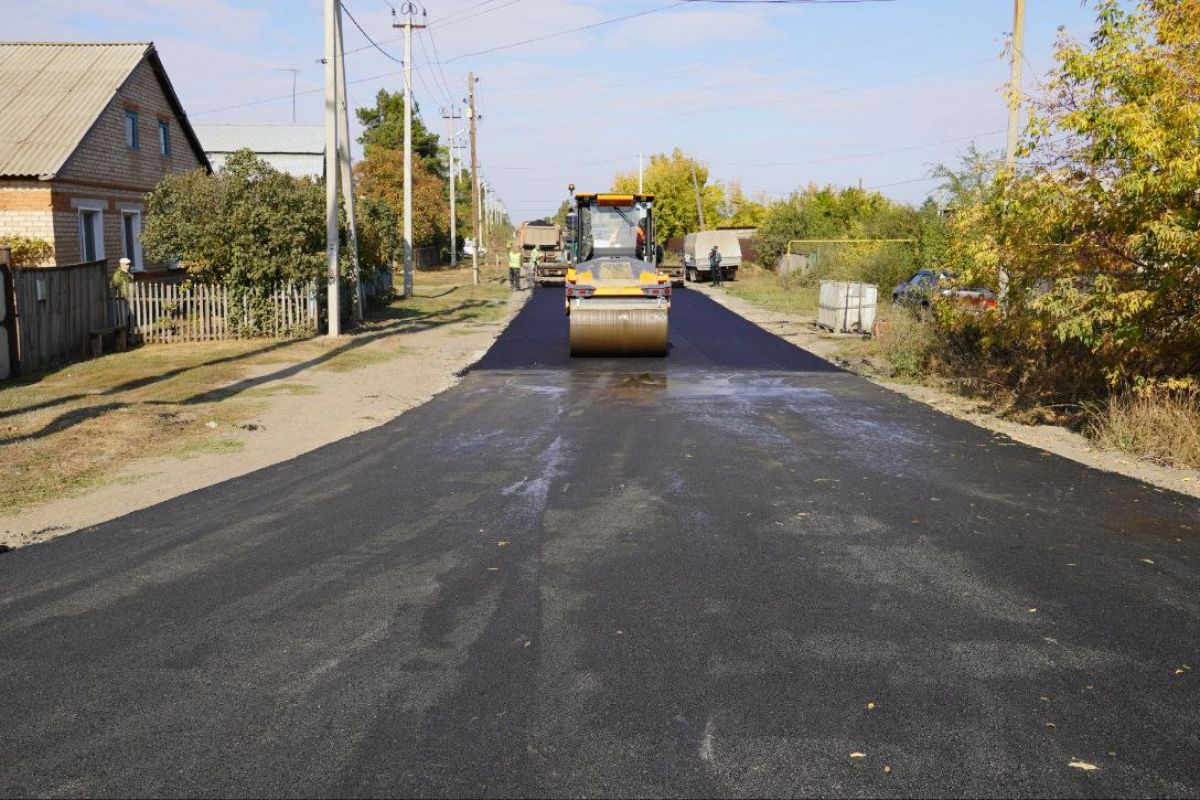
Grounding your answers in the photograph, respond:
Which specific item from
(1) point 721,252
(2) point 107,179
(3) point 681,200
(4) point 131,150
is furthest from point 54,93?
(3) point 681,200

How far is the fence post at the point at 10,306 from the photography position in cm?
1499

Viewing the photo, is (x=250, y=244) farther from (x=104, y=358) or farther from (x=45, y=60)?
(x=45, y=60)

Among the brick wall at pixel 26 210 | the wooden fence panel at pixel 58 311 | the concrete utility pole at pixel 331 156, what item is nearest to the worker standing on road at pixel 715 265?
the concrete utility pole at pixel 331 156

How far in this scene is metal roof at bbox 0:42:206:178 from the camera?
75.3ft

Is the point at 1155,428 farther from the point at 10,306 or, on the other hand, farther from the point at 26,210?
the point at 26,210

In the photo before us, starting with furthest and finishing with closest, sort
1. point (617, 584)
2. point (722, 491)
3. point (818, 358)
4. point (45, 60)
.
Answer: point (45, 60)
point (818, 358)
point (722, 491)
point (617, 584)

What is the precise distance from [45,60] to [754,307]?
22396mm

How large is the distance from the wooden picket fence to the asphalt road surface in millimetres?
12666

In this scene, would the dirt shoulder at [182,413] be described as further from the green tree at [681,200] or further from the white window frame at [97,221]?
the green tree at [681,200]

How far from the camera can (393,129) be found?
7562cm

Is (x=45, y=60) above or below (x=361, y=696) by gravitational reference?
above

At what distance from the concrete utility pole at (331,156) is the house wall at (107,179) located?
6.81 metres

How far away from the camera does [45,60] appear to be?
90.5ft

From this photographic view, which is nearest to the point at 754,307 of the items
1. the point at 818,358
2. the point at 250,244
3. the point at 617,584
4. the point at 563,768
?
the point at 818,358
